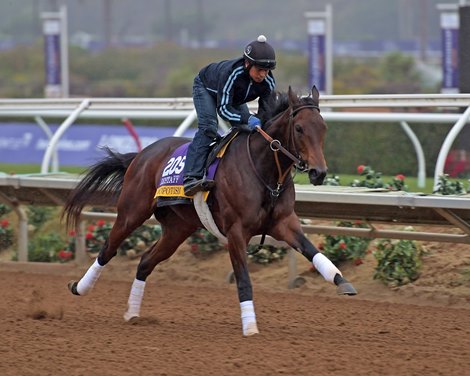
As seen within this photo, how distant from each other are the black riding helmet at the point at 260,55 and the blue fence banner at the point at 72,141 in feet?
31.8

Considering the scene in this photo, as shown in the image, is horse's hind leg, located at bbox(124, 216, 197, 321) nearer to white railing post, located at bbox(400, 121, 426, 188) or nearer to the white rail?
the white rail

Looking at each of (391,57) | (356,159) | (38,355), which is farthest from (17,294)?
(391,57)

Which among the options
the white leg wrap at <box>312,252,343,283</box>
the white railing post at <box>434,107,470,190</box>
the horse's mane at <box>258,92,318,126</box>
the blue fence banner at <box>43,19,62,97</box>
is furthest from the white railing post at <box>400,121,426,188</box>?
the blue fence banner at <box>43,19,62,97</box>

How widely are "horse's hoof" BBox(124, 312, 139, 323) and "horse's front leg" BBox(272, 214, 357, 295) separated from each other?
1.27 m

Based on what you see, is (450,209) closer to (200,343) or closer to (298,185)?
(298,185)

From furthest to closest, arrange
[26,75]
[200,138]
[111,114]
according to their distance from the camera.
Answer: [26,75], [111,114], [200,138]

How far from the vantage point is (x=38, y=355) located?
5.84 m

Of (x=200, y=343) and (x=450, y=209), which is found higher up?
(x=450, y=209)

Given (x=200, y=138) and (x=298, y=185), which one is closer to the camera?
(x=200, y=138)

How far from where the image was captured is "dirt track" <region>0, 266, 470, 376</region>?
5.45m

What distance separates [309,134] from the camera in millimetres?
6168

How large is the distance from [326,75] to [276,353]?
10737mm

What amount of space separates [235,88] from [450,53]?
828cm

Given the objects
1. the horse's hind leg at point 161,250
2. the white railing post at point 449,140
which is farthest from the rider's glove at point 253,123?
the white railing post at point 449,140
